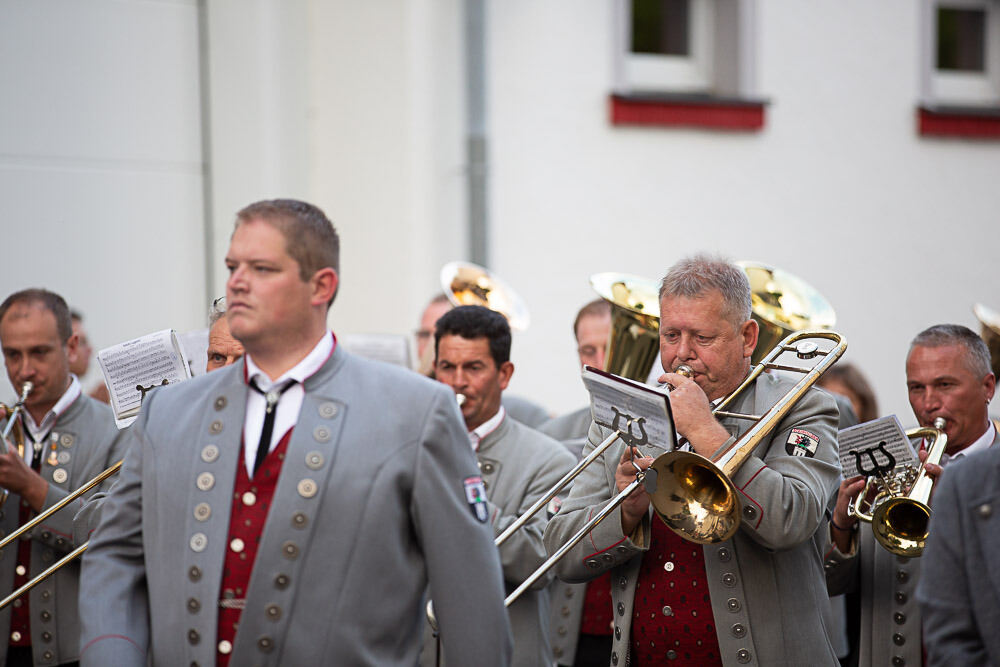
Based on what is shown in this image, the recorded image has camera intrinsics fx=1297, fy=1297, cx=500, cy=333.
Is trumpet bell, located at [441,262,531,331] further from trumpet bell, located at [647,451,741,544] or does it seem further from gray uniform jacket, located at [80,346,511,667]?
gray uniform jacket, located at [80,346,511,667]

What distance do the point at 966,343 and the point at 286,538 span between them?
8.50ft

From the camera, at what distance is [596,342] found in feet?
18.7

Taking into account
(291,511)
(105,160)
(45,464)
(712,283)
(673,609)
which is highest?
(105,160)

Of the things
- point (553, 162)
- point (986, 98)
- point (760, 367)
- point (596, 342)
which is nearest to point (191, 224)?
point (553, 162)

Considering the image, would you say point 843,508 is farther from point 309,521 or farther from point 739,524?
point 309,521

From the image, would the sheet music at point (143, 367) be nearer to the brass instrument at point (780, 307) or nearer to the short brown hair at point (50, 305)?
the short brown hair at point (50, 305)

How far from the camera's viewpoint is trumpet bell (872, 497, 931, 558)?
396 cm

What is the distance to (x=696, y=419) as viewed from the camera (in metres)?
3.52

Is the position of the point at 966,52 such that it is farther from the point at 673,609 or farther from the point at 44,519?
the point at 44,519

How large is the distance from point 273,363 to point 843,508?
2.08 meters

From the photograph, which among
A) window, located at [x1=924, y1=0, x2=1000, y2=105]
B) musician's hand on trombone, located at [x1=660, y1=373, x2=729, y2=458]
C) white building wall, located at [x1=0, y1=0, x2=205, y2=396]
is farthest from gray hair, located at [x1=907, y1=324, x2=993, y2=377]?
window, located at [x1=924, y1=0, x2=1000, y2=105]

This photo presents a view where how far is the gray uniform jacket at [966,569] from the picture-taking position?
8.55ft

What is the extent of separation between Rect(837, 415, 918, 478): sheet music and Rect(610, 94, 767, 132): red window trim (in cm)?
459

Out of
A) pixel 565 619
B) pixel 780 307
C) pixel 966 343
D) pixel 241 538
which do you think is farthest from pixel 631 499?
pixel 780 307
